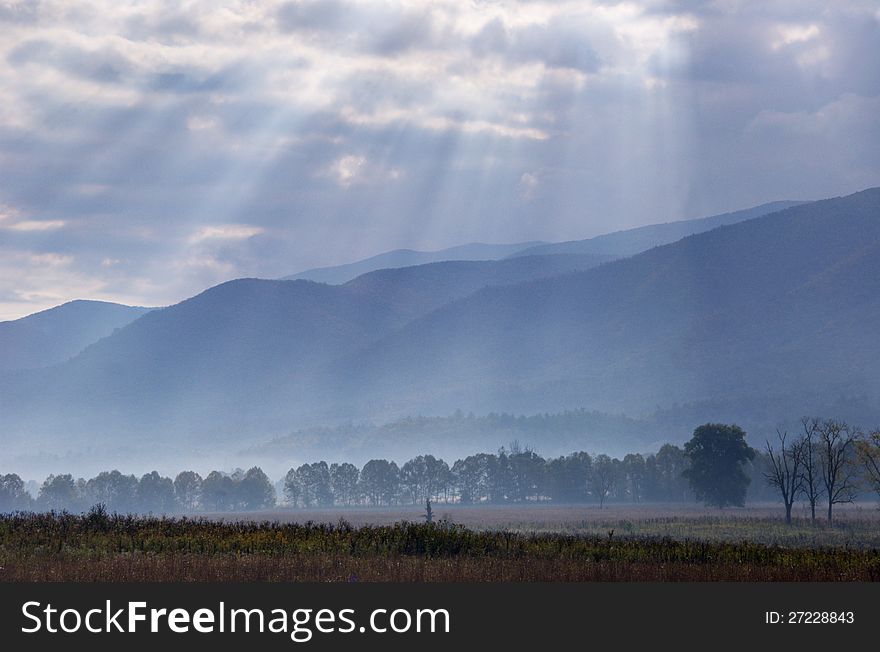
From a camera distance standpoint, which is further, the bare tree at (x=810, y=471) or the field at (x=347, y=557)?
the bare tree at (x=810, y=471)

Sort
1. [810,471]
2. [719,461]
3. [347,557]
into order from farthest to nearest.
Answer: [719,461] < [810,471] < [347,557]

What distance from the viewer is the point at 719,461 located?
15400 cm

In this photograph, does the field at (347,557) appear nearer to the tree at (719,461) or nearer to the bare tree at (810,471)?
the bare tree at (810,471)

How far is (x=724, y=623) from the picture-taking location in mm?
25016

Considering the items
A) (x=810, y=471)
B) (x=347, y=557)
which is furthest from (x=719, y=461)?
(x=347, y=557)

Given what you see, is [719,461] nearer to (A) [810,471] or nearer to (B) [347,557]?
(A) [810,471]

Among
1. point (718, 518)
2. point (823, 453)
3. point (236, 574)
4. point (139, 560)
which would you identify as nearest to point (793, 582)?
point (236, 574)

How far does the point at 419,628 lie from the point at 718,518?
386 ft

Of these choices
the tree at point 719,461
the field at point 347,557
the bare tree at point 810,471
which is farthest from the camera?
the tree at point 719,461

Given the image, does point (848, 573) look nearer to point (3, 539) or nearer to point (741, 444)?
point (3, 539)

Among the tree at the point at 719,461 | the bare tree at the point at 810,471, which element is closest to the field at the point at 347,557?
the bare tree at the point at 810,471

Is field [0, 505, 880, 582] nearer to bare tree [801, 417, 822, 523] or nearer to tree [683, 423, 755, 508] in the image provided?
bare tree [801, 417, 822, 523]

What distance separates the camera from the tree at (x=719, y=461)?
153 m

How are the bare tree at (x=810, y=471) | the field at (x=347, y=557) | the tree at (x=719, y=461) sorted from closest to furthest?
the field at (x=347, y=557) → the bare tree at (x=810, y=471) → the tree at (x=719, y=461)
